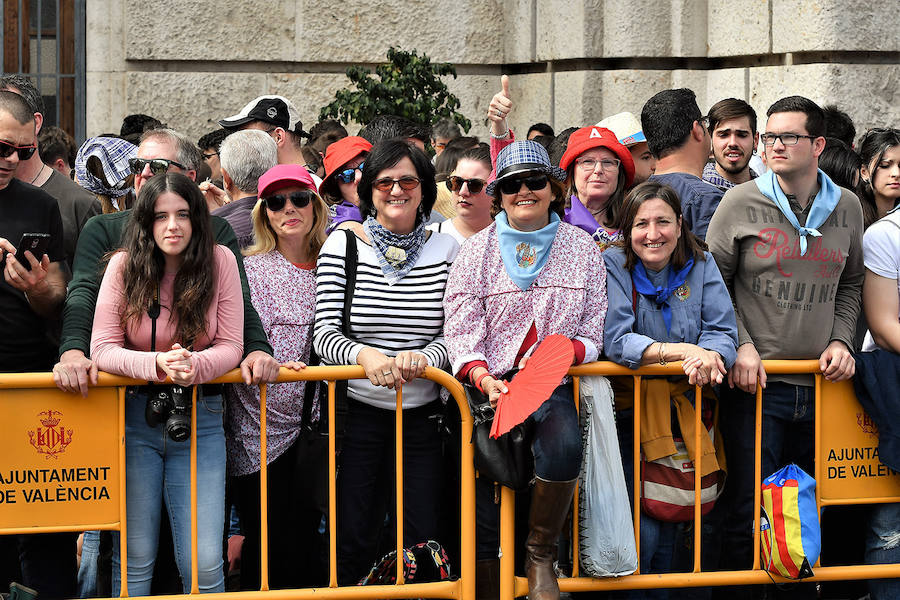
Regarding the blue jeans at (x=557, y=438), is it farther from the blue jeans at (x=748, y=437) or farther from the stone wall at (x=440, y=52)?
the stone wall at (x=440, y=52)

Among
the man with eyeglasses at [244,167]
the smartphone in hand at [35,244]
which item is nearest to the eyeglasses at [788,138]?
the man with eyeglasses at [244,167]

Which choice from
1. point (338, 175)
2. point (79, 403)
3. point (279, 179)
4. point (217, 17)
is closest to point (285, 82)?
point (217, 17)

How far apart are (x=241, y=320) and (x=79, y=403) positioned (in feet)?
2.10

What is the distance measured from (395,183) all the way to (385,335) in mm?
594

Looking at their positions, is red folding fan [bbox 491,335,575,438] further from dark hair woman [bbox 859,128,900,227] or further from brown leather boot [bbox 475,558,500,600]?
dark hair woman [bbox 859,128,900,227]

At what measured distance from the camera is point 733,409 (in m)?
4.79

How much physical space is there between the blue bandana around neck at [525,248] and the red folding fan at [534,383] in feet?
1.13

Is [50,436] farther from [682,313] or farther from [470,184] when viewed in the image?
[682,313]

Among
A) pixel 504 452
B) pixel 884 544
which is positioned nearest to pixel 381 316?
pixel 504 452

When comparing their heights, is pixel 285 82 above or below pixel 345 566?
above

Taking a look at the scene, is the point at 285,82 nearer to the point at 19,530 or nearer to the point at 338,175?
the point at 338,175

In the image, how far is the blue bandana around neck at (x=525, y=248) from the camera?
450 centimetres

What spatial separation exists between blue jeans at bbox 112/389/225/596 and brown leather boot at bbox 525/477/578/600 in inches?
45.1

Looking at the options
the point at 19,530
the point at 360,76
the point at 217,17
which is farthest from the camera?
the point at 217,17
